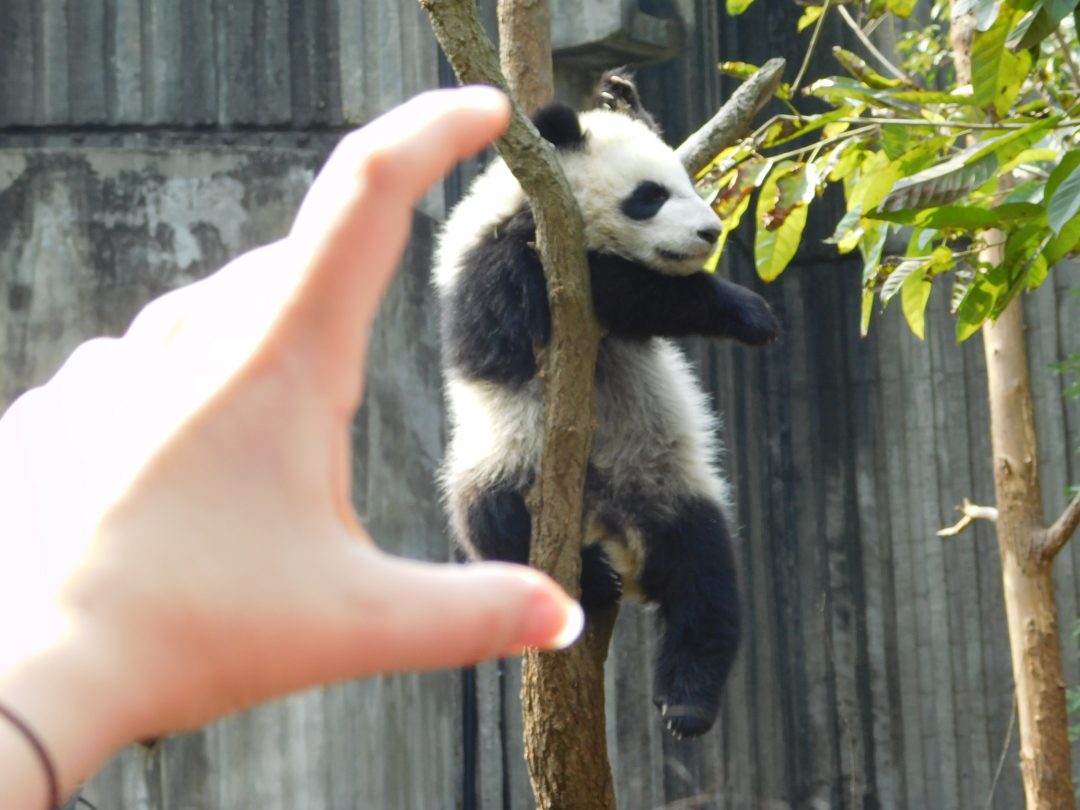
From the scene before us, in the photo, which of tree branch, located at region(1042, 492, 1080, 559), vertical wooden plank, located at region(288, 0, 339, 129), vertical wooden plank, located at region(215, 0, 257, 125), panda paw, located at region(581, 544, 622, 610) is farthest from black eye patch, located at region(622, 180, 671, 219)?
vertical wooden plank, located at region(215, 0, 257, 125)

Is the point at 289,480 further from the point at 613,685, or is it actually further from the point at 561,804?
the point at 613,685

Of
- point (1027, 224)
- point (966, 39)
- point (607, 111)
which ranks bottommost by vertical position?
point (1027, 224)

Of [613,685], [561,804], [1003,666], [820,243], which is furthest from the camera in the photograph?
[820,243]

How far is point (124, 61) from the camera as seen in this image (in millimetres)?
5445

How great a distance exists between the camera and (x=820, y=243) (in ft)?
23.8

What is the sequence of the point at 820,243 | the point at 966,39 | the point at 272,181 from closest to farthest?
the point at 966,39, the point at 272,181, the point at 820,243

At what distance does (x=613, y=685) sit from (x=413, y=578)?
18.5 ft

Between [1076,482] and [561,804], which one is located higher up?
[1076,482]

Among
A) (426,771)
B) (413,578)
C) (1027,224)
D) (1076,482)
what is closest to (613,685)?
(426,771)

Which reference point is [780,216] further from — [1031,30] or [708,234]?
[1031,30]

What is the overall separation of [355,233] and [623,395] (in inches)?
112

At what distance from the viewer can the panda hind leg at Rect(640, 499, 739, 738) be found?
3.08 meters

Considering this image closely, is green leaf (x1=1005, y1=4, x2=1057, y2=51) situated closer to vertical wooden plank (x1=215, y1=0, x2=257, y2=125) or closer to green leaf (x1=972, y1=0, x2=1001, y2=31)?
green leaf (x1=972, y1=0, x2=1001, y2=31)

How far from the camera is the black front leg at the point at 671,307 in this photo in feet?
10.6
